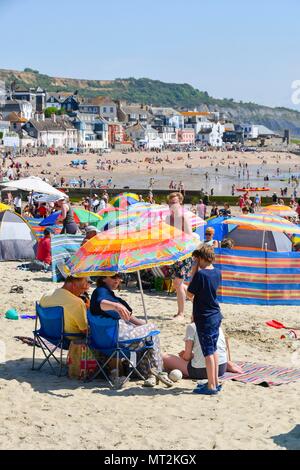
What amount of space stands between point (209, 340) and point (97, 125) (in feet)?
442

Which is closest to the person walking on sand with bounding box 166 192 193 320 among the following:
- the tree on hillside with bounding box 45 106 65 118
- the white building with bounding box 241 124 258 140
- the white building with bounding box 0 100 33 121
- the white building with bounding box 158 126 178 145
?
the white building with bounding box 0 100 33 121

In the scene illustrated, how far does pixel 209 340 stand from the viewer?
6781mm

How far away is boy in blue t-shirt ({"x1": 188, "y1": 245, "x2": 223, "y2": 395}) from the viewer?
6.73 metres

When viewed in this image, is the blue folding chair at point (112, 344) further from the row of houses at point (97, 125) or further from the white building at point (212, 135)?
the white building at point (212, 135)

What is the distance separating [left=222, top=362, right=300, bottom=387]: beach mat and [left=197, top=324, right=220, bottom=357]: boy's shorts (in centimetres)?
49

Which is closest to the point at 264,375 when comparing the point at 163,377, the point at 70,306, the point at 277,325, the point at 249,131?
the point at 163,377

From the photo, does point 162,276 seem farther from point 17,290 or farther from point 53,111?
point 53,111

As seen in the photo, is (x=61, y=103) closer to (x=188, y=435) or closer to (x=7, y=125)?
(x=7, y=125)

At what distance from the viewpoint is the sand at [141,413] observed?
5578mm

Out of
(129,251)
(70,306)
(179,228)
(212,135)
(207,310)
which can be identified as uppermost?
(129,251)

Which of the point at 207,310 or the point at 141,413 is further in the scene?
the point at 207,310

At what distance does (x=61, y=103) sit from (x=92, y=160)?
73502mm

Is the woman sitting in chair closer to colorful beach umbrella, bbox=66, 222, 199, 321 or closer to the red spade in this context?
colorful beach umbrella, bbox=66, 222, 199, 321
